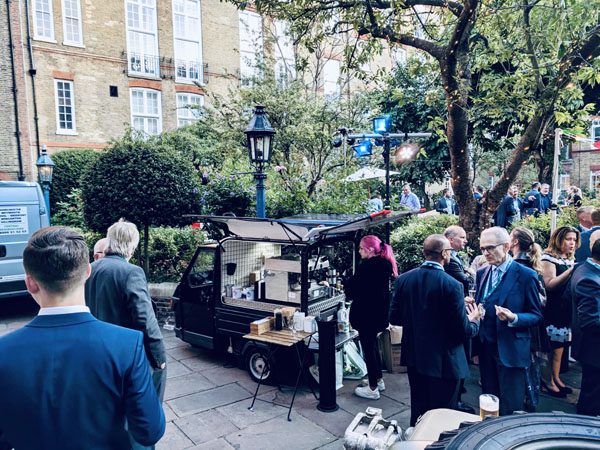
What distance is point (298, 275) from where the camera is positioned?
5.39 metres

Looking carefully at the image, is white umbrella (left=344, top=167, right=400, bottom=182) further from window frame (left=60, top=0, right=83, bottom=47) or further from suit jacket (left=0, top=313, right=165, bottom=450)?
window frame (left=60, top=0, right=83, bottom=47)

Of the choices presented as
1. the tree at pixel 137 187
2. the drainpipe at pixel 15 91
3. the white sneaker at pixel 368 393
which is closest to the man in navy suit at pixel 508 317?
the white sneaker at pixel 368 393

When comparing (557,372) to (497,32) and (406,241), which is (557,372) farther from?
(497,32)

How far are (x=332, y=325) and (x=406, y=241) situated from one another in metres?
3.16

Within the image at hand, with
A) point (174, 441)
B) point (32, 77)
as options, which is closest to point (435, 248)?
point (174, 441)

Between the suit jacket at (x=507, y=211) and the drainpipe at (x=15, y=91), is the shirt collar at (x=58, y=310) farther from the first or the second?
the drainpipe at (x=15, y=91)

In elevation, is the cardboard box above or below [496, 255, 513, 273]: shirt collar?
below

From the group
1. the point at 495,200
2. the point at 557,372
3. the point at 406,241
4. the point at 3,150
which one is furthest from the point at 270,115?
the point at 3,150

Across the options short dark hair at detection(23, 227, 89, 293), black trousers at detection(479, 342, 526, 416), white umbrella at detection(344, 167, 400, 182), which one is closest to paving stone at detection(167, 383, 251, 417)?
black trousers at detection(479, 342, 526, 416)

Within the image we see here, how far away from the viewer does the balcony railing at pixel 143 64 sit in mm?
20844

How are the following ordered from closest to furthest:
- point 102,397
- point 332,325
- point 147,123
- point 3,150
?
point 102,397 → point 332,325 → point 3,150 → point 147,123

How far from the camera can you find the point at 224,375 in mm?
5602

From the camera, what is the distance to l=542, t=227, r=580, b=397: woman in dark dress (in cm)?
466

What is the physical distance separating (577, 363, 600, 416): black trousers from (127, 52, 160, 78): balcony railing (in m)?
21.7
